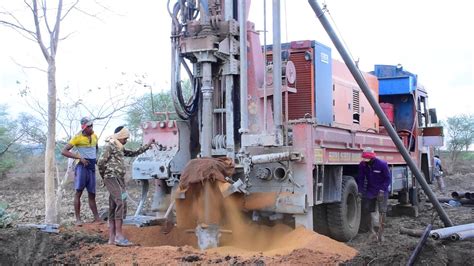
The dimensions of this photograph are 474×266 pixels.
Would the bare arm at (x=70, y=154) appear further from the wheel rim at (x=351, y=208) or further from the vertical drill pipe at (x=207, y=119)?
the wheel rim at (x=351, y=208)

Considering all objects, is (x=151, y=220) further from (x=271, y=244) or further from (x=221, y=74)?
(x=221, y=74)

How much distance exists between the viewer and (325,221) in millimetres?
9406

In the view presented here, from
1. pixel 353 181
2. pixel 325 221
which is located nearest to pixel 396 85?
pixel 353 181

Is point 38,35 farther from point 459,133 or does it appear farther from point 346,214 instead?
point 459,133

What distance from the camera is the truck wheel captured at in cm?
928

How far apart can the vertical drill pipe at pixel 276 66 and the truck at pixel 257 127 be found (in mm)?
14

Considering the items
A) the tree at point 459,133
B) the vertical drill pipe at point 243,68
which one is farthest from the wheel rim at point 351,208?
the tree at point 459,133

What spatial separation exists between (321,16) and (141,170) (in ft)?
11.6

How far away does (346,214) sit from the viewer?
9586 millimetres

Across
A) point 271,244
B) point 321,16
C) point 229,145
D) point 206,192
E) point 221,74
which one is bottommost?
point 271,244

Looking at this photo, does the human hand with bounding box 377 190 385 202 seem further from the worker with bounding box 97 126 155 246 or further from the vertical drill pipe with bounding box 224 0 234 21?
the worker with bounding box 97 126 155 246

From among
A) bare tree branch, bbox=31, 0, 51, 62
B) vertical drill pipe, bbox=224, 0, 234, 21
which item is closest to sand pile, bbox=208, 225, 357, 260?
vertical drill pipe, bbox=224, 0, 234, 21

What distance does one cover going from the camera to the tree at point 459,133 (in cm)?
4397

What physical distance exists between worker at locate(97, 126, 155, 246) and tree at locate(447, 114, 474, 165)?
3891 cm
